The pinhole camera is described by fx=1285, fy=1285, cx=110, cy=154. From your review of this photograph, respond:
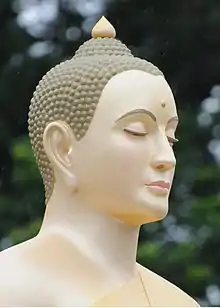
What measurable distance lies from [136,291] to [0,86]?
331 cm

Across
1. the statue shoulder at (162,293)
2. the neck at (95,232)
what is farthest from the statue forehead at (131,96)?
the statue shoulder at (162,293)

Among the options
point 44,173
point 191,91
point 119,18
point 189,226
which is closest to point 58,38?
point 119,18

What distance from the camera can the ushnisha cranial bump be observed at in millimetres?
2971

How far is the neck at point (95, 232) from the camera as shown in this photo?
2.97 meters

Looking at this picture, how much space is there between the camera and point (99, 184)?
2941mm

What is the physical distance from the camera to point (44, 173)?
10.1 feet

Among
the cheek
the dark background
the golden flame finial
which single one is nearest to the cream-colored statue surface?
the cheek

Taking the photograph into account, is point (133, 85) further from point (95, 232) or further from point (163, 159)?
point (95, 232)

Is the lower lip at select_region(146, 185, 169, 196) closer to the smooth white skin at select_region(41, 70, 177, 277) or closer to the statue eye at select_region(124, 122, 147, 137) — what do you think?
the smooth white skin at select_region(41, 70, 177, 277)

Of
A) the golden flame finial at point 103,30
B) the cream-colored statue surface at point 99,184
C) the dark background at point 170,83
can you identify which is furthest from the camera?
the dark background at point 170,83

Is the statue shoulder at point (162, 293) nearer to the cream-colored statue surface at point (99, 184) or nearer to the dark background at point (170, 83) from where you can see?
the cream-colored statue surface at point (99, 184)

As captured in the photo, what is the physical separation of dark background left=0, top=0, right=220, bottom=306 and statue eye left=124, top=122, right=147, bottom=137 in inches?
110

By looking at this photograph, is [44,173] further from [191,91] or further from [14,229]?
[191,91]

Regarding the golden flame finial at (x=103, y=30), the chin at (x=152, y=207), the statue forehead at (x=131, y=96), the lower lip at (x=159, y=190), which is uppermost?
the golden flame finial at (x=103, y=30)
